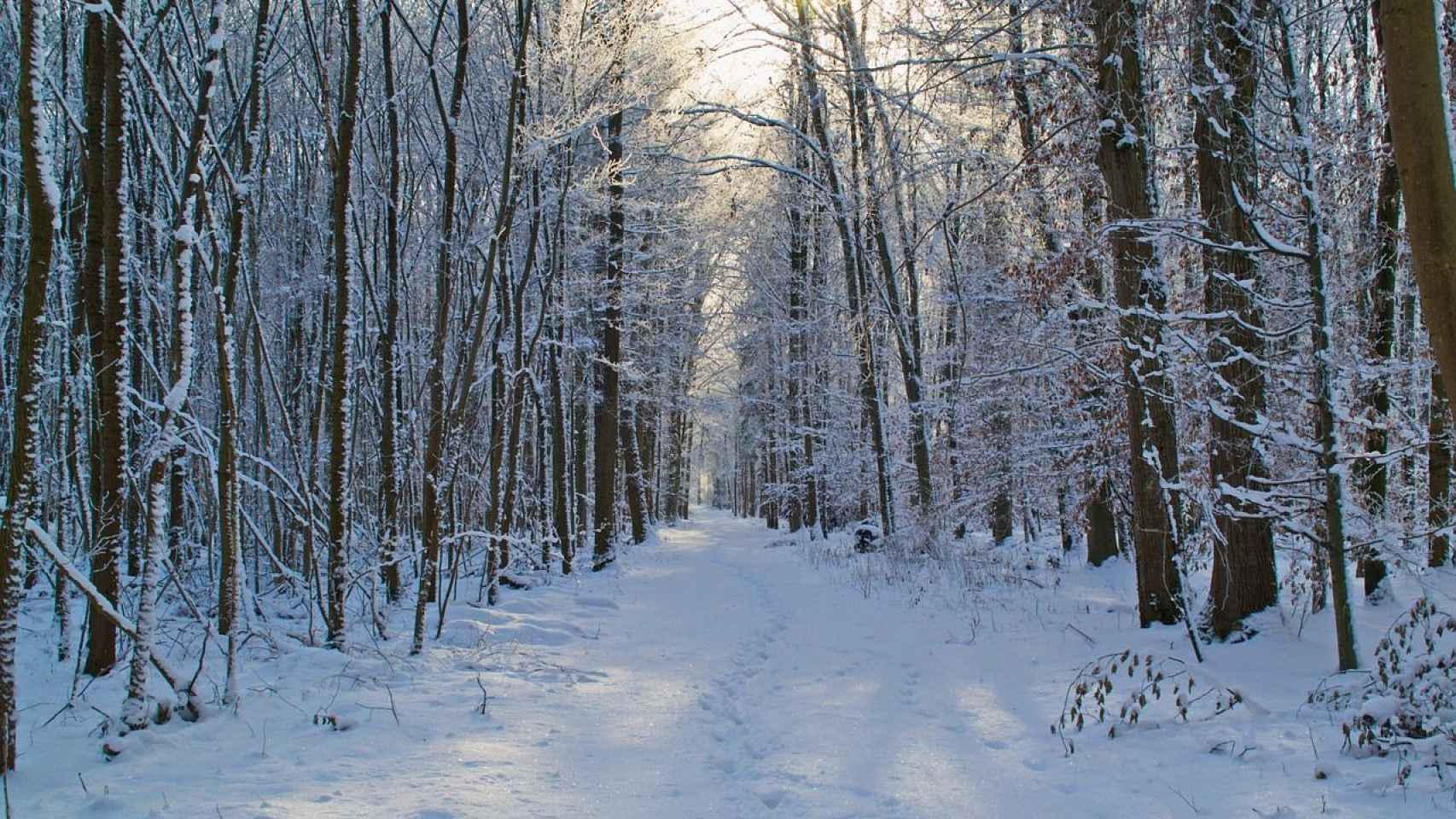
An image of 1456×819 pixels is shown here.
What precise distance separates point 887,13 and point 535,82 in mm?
4218

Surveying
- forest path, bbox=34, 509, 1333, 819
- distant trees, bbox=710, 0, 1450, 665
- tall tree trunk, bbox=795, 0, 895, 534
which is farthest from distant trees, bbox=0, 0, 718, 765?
distant trees, bbox=710, 0, 1450, 665

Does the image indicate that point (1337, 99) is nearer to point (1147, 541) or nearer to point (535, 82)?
point (1147, 541)

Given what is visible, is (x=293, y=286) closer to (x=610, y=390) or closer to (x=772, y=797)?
(x=610, y=390)

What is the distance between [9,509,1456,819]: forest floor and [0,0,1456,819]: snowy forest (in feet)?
0.12

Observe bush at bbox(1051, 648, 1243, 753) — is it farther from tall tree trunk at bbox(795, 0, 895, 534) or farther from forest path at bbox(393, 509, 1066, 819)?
tall tree trunk at bbox(795, 0, 895, 534)

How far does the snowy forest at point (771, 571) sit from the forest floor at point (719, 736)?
4 cm

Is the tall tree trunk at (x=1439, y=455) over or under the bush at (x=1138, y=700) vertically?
over

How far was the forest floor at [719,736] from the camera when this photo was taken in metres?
3.45

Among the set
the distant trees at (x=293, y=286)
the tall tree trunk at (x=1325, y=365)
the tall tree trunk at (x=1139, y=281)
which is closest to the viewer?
the distant trees at (x=293, y=286)

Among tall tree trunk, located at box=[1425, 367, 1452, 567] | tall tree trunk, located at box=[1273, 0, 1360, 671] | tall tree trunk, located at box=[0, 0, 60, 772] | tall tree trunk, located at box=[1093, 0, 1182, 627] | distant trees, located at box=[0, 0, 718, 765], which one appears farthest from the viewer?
tall tree trunk, located at box=[1425, 367, 1452, 567]

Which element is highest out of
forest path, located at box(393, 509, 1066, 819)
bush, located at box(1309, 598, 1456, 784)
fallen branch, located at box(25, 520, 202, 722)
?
fallen branch, located at box(25, 520, 202, 722)

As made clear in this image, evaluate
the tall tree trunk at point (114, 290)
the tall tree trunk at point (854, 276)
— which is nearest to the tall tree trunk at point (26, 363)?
the tall tree trunk at point (114, 290)

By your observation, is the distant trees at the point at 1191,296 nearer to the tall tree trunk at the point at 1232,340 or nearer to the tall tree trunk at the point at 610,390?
the tall tree trunk at the point at 1232,340

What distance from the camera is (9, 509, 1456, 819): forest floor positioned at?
11.3ft
